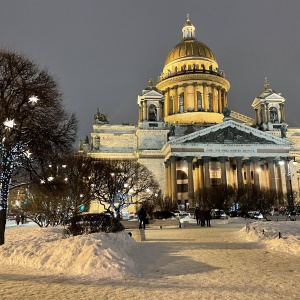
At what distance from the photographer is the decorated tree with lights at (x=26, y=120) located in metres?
17.3

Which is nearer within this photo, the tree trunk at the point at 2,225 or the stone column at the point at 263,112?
the tree trunk at the point at 2,225

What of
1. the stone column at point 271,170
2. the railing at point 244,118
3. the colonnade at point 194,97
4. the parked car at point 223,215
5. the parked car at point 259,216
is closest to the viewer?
the parked car at point 259,216

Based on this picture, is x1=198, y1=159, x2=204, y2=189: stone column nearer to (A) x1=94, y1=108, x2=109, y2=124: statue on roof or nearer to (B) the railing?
(A) x1=94, y1=108, x2=109, y2=124: statue on roof

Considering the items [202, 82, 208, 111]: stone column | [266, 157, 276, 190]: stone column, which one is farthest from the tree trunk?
[202, 82, 208, 111]: stone column

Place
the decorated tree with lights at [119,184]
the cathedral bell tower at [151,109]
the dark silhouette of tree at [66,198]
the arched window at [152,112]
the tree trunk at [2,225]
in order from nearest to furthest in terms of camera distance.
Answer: the tree trunk at [2,225], the dark silhouette of tree at [66,198], the decorated tree with lights at [119,184], the cathedral bell tower at [151,109], the arched window at [152,112]

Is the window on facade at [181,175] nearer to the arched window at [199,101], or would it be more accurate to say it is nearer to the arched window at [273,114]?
the arched window at [199,101]

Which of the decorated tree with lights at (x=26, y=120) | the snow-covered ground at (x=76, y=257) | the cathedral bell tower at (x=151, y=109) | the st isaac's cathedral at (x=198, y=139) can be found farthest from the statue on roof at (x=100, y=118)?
the snow-covered ground at (x=76, y=257)

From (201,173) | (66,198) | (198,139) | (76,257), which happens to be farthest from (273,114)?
(76,257)

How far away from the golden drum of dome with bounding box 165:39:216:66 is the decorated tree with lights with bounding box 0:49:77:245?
2660 inches

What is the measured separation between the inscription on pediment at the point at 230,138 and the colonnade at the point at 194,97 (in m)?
20.1

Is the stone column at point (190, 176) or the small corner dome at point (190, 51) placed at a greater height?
the small corner dome at point (190, 51)

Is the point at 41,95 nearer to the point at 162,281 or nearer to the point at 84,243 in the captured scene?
the point at 84,243

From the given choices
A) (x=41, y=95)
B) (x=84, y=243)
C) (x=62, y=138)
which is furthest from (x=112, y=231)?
(x=41, y=95)

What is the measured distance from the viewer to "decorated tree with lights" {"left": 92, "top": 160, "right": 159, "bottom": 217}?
38812 millimetres
